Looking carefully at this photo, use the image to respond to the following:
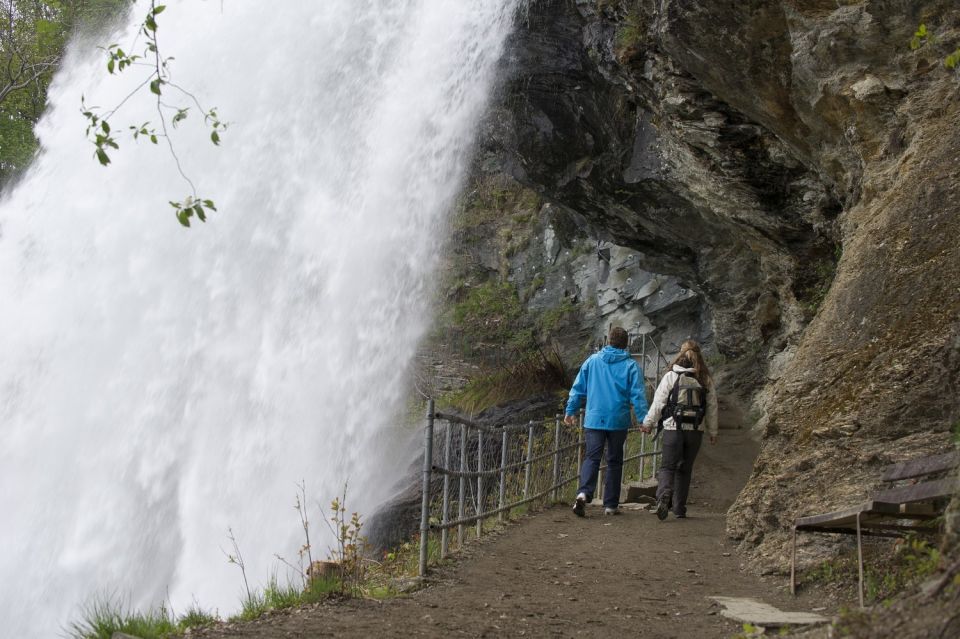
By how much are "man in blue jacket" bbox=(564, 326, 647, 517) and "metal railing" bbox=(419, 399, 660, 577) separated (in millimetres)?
309

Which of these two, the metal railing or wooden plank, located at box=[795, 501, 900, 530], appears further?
the metal railing

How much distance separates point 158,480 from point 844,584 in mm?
10782

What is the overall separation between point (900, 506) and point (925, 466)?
22cm

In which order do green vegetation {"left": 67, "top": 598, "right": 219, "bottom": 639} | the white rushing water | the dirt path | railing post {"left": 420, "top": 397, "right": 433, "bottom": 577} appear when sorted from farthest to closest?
1. the white rushing water
2. railing post {"left": 420, "top": 397, "right": 433, "bottom": 577}
3. the dirt path
4. green vegetation {"left": 67, "top": 598, "right": 219, "bottom": 639}

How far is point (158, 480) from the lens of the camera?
521 inches

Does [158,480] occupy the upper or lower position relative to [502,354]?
lower

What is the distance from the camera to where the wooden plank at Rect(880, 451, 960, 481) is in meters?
3.92

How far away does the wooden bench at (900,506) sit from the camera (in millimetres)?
3822

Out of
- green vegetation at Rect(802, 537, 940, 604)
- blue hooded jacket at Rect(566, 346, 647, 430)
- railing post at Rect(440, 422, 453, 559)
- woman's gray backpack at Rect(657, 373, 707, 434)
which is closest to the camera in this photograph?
green vegetation at Rect(802, 537, 940, 604)

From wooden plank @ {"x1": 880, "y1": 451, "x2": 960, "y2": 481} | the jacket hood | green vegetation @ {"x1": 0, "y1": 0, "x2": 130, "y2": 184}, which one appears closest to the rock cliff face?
wooden plank @ {"x1": 880, "y1": 451, "x2": 960, "y2": 481}

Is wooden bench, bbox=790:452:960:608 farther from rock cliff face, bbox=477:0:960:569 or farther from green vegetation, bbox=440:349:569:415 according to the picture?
green vegetation, bbox=440:349:569:415

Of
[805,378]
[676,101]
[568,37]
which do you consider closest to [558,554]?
[805,378]

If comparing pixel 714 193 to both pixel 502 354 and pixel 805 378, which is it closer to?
pixel 805 378

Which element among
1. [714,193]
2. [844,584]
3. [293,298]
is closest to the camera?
[844,584]
